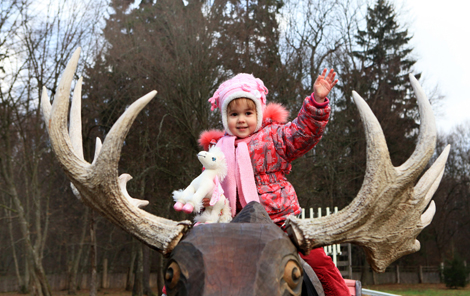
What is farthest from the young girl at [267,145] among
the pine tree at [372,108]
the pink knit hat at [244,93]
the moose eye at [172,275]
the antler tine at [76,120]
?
the pine tree at [372,108]

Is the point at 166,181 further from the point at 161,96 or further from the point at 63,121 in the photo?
the point at 63,121

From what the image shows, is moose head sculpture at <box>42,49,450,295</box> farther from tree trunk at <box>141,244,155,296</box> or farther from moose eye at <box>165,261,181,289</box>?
tree trunk at <box>141,244,155,296</box>

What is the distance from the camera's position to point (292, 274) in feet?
8.46

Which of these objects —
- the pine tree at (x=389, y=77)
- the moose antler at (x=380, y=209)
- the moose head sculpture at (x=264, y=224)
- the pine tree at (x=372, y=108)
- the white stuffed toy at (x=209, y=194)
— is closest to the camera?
the moose head sculpture at (x=264, y=224)

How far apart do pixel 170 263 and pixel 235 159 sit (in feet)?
3.71

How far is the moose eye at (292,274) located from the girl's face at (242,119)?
1.32 meters

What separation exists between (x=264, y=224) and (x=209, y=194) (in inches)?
27.7

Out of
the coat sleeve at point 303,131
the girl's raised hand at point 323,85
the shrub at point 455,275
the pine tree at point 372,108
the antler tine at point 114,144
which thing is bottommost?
the shrub at point 455,275

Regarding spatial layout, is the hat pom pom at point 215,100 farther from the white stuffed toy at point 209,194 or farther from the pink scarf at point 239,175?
the white stuffed toy at point 209,194

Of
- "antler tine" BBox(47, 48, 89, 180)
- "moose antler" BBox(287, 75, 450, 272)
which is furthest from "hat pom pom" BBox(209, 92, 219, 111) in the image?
"moose antler" BBox(287, 75, 450, 272)

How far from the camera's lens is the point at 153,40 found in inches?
713

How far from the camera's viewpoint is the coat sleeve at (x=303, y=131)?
11.0ft

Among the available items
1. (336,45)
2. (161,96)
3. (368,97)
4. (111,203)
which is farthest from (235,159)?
(368,97)

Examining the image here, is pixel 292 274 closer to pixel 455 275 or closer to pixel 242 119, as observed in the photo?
pixel 242 119
